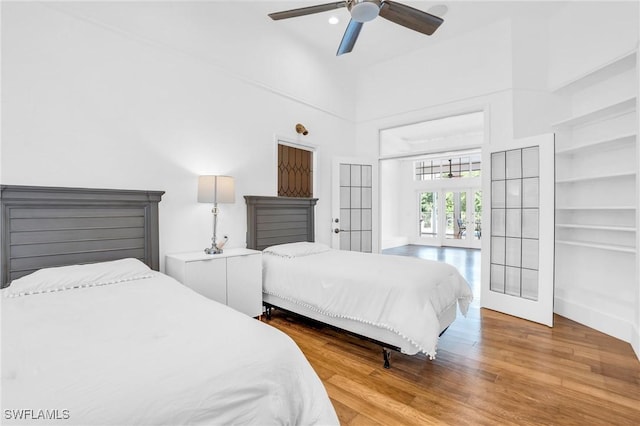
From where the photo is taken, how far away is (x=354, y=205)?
5.03 meters

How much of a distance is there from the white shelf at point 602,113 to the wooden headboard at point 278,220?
318 cm

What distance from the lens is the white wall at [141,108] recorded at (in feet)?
7.58

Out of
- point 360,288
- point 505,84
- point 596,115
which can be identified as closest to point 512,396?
point 360,288

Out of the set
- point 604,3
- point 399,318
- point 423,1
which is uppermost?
point 423,1

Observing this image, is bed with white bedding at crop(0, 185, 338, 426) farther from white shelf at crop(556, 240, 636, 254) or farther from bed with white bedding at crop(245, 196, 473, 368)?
white shelf at crop(556, 240, 636, 254)

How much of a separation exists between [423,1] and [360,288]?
3303 millimetres

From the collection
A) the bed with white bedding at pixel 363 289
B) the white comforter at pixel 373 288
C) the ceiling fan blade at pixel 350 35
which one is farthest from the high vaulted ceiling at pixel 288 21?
the white comforter at pixel 373 288

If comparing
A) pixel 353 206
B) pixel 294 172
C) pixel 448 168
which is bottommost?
pixel 353 206

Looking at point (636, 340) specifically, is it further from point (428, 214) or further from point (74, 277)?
point (428, 214)

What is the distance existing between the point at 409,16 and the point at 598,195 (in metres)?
2.92

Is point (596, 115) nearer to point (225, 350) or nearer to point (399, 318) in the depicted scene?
point (399, 318)

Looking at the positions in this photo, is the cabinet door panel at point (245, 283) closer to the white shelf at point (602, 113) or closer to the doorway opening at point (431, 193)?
the white shelf at point (602, 113)

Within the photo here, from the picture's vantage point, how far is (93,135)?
Answer: 2.59m

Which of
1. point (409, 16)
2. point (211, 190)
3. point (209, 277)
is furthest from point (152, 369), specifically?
point (409, 16)
